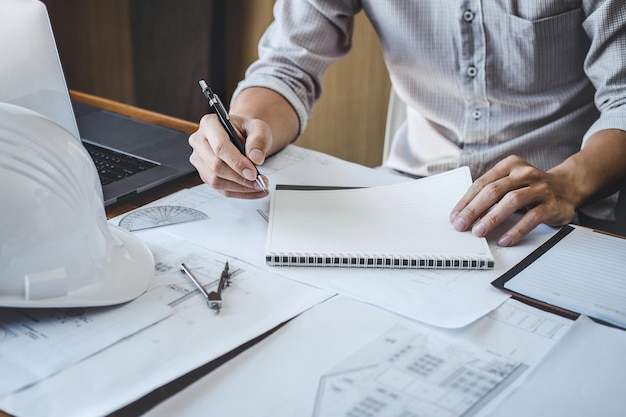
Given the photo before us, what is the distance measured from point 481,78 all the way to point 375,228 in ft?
1.66

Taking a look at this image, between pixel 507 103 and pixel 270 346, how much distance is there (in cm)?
78

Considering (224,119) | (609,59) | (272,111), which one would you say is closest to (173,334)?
(224,119)

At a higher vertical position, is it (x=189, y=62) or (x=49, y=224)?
(x=49, y=224)

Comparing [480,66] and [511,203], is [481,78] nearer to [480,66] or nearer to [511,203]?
[480,66]

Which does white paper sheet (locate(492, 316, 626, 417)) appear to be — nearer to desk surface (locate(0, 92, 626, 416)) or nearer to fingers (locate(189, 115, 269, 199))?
desk surface (locate(0, 92, 626, 416))

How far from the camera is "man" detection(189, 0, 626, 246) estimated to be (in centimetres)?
110

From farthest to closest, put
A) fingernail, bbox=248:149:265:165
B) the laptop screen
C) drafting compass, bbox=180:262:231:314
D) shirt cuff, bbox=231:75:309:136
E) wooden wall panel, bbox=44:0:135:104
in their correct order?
wooden wall panel, bbox=44:0:135:104, shirt cuff, bbox=231:75:309:136, fingernail, bbox=248:149:265:165, the laptop screen, drafting compass, bbox=180:262:231:314

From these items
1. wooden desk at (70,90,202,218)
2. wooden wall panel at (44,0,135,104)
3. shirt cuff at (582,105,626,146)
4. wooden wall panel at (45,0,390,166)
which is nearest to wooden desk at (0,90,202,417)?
wooden desk at (70,90,202,218)

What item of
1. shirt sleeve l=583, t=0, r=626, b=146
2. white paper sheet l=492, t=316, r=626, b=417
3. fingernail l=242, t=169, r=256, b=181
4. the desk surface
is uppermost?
shirt sleeve l=583, t=0, r=626, b=146

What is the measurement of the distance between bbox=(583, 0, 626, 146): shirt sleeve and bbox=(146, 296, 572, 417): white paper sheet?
1.69ft

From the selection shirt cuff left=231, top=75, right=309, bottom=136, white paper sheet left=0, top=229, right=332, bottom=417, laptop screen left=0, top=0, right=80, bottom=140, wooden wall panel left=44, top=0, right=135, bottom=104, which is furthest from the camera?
wooden wall panel left=44, top=0, right=135, bottom=104

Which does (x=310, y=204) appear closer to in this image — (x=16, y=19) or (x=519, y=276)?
(x=519, y=276)

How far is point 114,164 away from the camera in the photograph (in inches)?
40.1

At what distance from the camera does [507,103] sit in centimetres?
123
